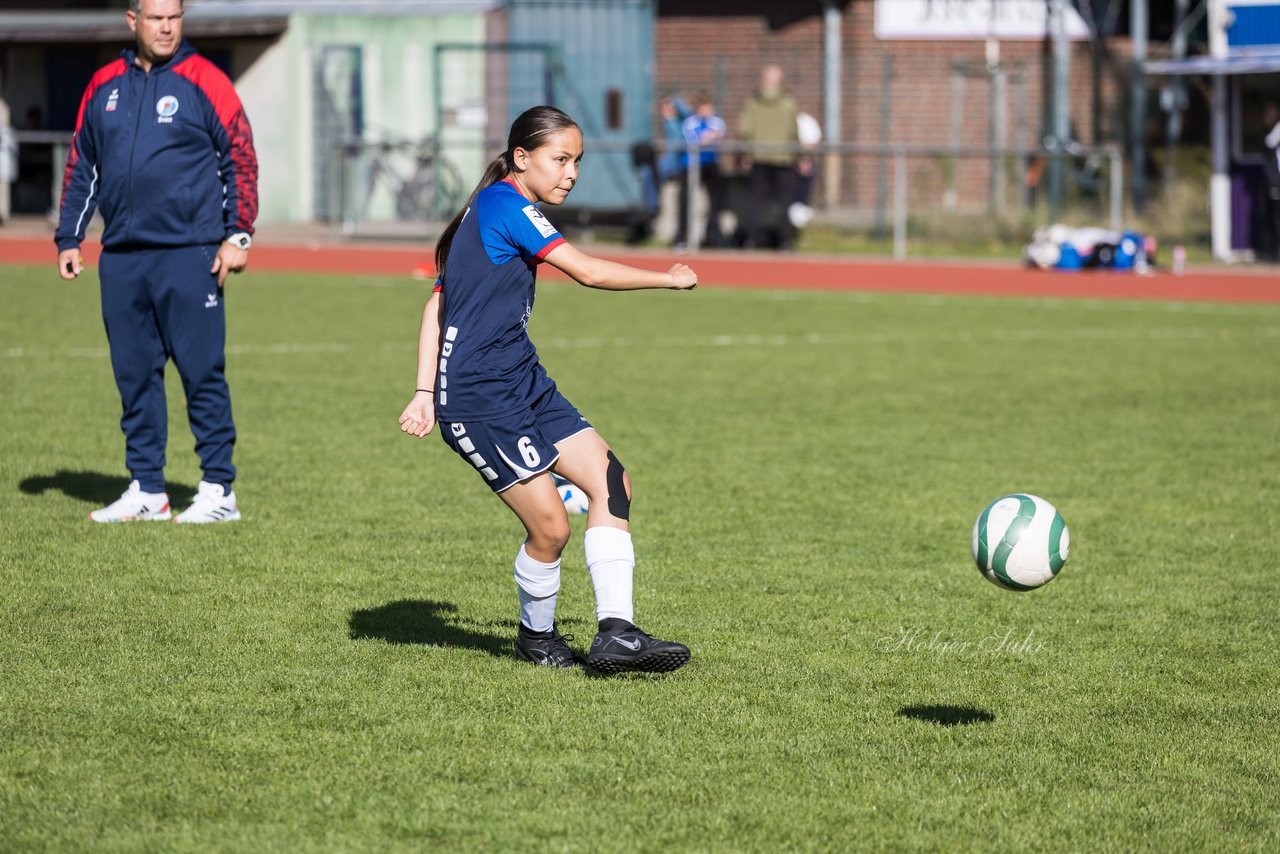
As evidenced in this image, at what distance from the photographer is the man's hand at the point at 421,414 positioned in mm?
5449

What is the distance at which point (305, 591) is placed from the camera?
21.9 feet

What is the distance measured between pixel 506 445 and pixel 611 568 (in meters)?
0.53

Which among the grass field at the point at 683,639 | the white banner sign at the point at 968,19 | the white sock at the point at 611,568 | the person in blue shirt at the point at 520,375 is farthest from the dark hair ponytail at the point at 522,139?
the white banner sign at the point at 968,19

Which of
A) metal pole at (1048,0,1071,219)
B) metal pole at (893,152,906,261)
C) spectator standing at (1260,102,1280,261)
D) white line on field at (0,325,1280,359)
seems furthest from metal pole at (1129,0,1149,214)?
white line on field at (0,325,1280,359)

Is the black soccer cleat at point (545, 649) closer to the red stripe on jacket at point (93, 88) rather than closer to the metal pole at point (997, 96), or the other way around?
the red stripe on jacket at point (93, 88)

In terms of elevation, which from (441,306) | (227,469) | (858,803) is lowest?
(858,803)

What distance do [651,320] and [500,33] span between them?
12775mm

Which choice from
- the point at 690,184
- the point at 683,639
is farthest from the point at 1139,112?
the point at 683,639

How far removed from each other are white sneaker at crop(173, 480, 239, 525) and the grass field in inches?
7.5

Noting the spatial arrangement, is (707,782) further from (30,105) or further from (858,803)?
(30,105)

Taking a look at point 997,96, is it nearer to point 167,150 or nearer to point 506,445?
point 167,150

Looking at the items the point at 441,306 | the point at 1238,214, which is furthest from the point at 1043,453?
the point at 1238,214

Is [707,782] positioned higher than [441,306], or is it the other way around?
[441,306]

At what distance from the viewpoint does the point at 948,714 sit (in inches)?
210
